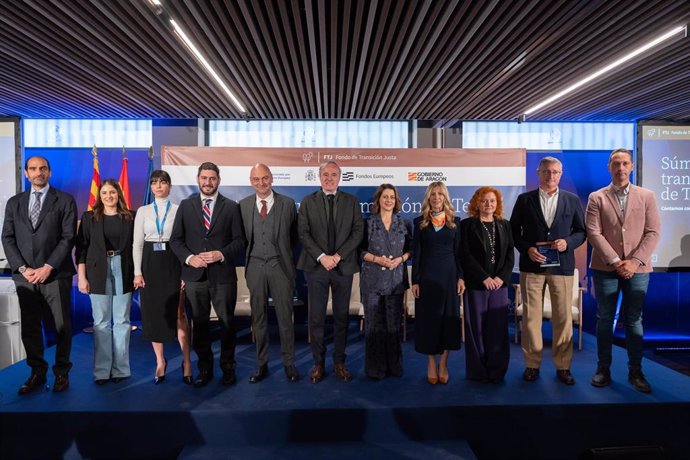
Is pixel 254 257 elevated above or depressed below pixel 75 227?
below

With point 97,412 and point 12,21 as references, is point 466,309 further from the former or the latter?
point 12,21

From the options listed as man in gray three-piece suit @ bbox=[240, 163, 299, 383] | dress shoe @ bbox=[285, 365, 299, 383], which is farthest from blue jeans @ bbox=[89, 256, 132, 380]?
dress shoe @ bbox=[285, 365, 299, 383]

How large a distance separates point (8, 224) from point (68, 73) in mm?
1660

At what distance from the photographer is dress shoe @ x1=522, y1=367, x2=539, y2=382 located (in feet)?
9.88

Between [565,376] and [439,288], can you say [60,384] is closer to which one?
[439,288]

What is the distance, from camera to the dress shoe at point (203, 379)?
2894mm

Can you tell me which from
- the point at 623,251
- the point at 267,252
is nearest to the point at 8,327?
the point at 267,252

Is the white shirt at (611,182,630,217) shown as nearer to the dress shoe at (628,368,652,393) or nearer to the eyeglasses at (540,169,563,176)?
the eyeglasses at (540,169,563,176)

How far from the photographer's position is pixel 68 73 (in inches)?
146

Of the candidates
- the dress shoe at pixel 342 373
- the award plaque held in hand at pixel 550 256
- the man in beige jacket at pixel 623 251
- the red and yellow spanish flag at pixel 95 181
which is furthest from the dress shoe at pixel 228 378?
the red and yellow spanish flag at pixel 95 181

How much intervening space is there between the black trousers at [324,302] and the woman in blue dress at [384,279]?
0.18 meters

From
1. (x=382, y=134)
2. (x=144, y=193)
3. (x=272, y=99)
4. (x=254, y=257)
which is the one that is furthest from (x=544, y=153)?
(x=144, y=193)

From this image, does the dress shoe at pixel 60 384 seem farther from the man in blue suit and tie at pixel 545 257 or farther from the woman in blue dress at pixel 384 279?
the man in blue suit and tie at pixel 545 257

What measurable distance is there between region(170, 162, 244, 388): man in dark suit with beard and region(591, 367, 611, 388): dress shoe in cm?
Answer: 266
